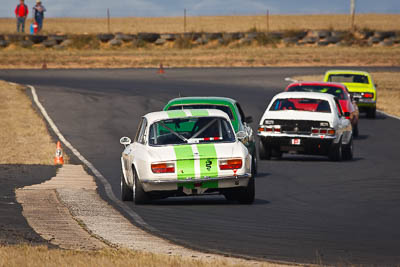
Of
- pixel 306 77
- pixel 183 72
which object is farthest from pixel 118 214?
pixel 183 72

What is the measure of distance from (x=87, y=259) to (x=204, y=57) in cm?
5227

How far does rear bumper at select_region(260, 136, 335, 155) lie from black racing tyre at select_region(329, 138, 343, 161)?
0.09 metres

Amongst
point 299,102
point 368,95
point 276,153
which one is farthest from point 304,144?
point 368,95

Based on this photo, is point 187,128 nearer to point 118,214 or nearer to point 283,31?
point 118,214

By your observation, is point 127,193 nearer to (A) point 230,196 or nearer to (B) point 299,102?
(A) point 230,196

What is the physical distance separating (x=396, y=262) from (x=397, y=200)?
5694 mm

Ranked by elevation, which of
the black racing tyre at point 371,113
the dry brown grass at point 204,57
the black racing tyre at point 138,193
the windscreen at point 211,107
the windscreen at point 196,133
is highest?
the windscreen at point 196,133

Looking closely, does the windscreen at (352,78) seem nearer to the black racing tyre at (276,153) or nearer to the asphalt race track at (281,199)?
the asphalt race track at (281,199)

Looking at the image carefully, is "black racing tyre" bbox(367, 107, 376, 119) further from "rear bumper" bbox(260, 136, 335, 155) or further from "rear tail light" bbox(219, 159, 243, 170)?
"rear tail light" bbox(219, 159, 243, 170)

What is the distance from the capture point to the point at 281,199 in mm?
16500

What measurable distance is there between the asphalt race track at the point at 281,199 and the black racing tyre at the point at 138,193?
0.56 feet

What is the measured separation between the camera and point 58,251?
1075 cm

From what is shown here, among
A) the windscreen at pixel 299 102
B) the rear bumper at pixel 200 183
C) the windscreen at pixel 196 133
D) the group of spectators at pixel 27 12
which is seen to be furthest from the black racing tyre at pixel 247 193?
the group of spectators at pixel 27 12

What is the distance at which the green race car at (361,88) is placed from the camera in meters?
33.9
